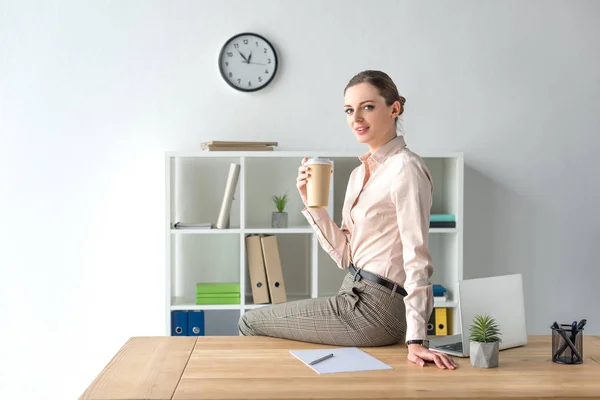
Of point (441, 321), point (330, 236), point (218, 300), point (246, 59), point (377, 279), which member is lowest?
point (441, 321)

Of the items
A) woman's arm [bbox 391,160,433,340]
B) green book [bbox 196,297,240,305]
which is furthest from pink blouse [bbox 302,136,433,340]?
green book [bbox 196,297,240,305]

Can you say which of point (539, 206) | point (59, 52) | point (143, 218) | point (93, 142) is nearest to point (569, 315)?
point (539, 206)

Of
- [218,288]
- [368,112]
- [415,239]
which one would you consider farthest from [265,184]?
[415,239]

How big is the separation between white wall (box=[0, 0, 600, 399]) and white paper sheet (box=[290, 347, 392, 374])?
1.98 metres

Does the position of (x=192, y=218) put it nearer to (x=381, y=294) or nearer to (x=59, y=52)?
(x=59, y=52)

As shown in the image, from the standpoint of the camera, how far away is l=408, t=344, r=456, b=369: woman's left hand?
205cm

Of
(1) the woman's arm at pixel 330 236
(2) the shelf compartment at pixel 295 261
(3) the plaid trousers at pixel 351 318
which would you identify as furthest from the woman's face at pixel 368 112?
(2) the shelf compartment at pixel 295 261

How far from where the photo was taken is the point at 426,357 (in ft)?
6.87

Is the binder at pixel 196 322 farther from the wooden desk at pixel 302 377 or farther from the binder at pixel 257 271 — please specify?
the wooden desk at pixel 302 377

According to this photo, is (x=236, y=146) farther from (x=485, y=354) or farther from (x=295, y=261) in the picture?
(x=485, y=354)

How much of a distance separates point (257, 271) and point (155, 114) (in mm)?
1059

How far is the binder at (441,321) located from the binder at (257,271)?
0.91 metres

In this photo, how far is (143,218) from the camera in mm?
4043

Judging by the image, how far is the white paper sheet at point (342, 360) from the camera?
2031 mm
